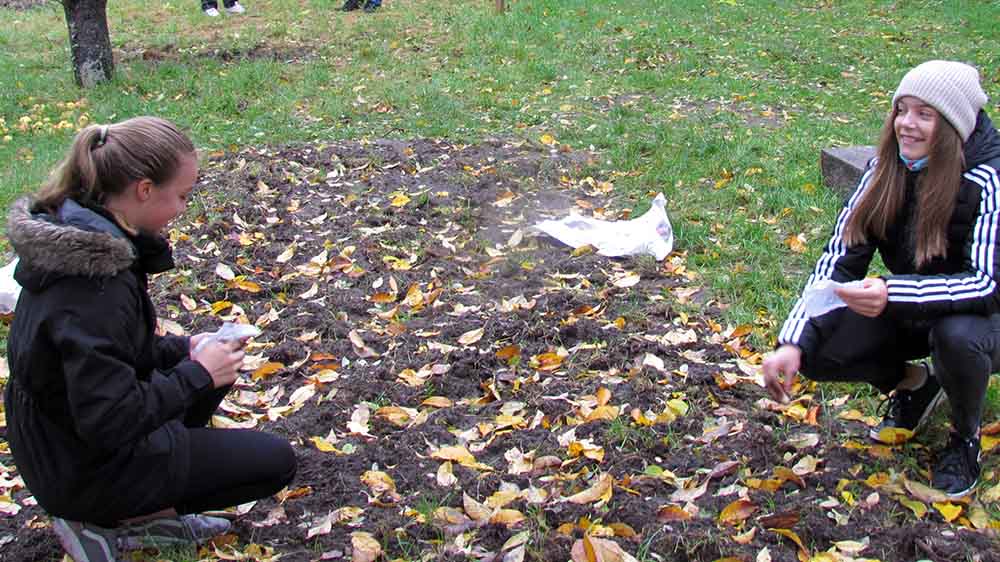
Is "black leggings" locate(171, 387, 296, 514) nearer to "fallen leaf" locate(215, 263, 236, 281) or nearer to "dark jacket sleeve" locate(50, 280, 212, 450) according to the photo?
"dark jacket sleeve" locate(50, 280, 212, 450)

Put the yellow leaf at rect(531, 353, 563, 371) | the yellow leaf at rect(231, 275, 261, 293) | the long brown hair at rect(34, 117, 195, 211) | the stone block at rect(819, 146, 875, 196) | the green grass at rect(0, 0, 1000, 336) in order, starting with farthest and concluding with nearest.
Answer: the green grass at rect(0, 0, 1000, 336), the stone block at rect(819, 146, 875, 196), the yellow leaf at rect(231, 275, 261, 293), the yellow leaf at rect(531, 353, 563, 371), the long brown hair at rect(34, 117, 195, 211)

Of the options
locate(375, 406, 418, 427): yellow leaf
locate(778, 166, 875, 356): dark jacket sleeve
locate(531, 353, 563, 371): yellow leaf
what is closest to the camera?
locate(778, 166, 875, 356): dark jacket sleeve

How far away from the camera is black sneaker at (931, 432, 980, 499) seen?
8.73 feet

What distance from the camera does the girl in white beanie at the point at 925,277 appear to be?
101 inches

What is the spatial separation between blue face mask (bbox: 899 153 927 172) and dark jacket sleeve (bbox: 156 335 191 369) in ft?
6.88

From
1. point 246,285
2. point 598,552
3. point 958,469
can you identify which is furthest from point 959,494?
point 246,285

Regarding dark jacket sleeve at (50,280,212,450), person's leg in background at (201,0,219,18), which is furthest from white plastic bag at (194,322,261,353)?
person's leg in background at (201,0,219,18)

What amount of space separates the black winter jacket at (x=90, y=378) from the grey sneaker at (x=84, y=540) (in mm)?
70

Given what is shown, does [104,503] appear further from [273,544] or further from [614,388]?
[614,388]

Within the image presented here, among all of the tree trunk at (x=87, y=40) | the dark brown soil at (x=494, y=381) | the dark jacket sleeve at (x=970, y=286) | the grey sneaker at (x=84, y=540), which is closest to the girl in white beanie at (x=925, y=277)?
the dark jacket sleeve at (x=970, y=286)

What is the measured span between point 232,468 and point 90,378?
1.66 ft

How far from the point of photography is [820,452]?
2.95 metres

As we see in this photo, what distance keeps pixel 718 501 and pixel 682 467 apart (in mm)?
225

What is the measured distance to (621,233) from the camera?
15.6 feet
